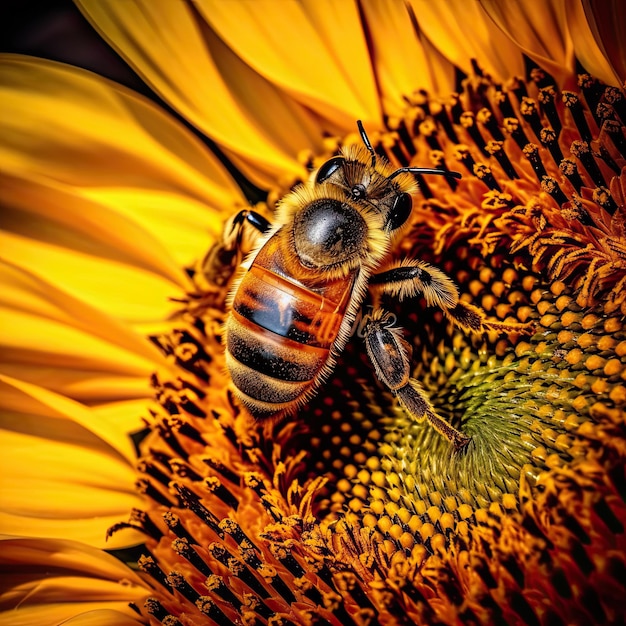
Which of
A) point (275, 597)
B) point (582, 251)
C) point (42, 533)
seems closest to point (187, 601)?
point (275, 597)

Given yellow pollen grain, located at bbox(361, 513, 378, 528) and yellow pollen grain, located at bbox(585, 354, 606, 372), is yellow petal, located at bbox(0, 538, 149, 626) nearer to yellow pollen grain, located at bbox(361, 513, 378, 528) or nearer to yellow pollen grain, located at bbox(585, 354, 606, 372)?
yellow pollen grain, located at bbox(361, 513, 378, 528)

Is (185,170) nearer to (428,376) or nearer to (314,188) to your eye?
(314,188)

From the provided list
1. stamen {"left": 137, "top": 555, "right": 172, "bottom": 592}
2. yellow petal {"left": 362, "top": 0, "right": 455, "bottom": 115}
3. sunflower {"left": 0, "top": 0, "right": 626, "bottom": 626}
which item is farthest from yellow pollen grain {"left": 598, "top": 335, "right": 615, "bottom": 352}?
stamen {"left": 137, "top": 555, "right": 172, "bottom": 592}

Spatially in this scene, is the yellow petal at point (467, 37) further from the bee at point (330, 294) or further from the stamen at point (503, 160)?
the bee at point (330, 294)

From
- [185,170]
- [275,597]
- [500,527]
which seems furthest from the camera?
[185,170]

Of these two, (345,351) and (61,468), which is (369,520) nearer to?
(345,351)

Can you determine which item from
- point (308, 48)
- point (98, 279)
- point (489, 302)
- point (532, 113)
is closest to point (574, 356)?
point (489, 302)
